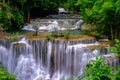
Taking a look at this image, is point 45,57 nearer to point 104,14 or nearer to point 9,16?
point 104,14

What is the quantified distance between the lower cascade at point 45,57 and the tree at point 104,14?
137 cm

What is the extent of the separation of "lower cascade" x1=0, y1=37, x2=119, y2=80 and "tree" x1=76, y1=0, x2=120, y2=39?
1.37 meters

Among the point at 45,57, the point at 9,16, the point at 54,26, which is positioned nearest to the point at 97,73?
the point at 45,57

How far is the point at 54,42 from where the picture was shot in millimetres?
18031

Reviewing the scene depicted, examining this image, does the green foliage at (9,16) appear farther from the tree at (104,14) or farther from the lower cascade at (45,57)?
the tree at (104,14)

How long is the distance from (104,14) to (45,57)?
411 centimetres

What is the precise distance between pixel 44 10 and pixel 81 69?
14.4m

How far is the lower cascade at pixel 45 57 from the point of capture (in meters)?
17.5

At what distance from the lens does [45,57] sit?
18.0 m

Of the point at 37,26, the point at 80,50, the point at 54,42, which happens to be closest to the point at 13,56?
the point at 54,42

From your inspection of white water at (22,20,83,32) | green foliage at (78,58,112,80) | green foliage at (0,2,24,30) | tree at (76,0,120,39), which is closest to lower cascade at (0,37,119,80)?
tree at (76,0,120,39)

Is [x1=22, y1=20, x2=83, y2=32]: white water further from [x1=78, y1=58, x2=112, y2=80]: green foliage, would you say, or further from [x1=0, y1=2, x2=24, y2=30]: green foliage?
[x1=78, y1=58, x2=112, y2=80]: green foliage

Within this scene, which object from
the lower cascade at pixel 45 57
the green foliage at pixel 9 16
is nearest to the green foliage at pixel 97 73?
the lower cascade at pixel 45 57

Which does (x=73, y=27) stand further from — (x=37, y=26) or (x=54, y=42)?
(x=54, y=42)
